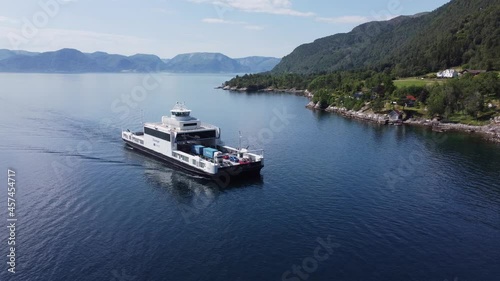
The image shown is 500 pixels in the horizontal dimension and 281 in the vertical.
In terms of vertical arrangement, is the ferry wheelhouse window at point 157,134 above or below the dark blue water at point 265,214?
above

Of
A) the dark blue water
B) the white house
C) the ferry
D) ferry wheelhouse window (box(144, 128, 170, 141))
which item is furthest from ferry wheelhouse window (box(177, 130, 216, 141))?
the white house

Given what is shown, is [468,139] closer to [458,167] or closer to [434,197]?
[458,167]

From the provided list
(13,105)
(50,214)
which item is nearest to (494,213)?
(50,214)

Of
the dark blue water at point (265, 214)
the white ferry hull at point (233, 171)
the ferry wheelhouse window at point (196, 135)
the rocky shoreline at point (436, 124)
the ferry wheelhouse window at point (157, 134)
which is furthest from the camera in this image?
the rocky shoreline at point (436, 124)

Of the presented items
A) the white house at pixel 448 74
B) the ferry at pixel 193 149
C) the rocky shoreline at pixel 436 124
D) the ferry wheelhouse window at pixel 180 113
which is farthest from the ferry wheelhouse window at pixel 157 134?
the white house at pixel 448 74

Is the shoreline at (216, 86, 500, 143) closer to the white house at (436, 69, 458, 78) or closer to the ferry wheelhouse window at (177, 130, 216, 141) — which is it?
the white house at (436, 69, 458, 78)

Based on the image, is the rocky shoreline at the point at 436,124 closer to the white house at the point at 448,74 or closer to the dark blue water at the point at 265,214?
the dark blue water at the point at 265,214

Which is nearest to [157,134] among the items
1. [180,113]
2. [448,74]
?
[180,113]

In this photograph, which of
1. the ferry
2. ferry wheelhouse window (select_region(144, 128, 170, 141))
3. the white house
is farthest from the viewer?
the white house
